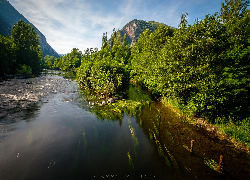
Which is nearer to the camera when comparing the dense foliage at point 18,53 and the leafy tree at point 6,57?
the leafy tree at point 6,57

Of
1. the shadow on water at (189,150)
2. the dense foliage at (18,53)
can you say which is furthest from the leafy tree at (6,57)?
the shadow on water at (189,150)

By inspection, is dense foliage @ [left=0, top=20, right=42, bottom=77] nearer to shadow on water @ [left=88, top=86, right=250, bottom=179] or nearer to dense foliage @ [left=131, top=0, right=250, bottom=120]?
shadow on water @ [left=88, top=86, right=250, bottom=179]

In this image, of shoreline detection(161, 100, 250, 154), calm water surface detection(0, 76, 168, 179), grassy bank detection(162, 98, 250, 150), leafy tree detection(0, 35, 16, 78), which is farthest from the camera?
leafy tree detection(0, 35, 16, 78)

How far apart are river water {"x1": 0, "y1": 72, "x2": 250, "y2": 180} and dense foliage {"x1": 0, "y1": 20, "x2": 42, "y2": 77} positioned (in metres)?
38.2

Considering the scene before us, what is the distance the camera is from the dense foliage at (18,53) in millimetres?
38844

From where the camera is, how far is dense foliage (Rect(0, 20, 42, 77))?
38.8 metres

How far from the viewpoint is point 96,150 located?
877 centimetres

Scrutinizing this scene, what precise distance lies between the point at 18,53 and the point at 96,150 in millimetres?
60340

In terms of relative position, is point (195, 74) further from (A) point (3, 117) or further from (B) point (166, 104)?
(A) point (3, 117)

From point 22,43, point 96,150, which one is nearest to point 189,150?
point 96,150

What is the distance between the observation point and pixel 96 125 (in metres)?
12.7

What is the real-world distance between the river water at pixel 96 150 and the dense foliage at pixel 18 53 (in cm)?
3815

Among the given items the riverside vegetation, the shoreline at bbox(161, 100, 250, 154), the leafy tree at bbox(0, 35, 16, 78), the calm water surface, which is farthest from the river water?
the leafy tree at bbox(0, 35, 16, 78)

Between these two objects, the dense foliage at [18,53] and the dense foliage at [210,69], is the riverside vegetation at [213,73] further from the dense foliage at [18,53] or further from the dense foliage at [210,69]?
the dense foliage at [18,53]
